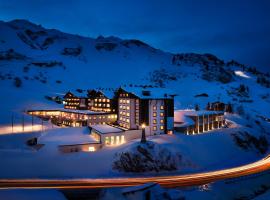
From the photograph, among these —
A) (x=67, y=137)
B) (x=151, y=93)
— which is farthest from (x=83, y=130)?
(x=151, y=93)

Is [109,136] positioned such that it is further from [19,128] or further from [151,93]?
[19,128]

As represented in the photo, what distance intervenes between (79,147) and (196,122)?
112 feet

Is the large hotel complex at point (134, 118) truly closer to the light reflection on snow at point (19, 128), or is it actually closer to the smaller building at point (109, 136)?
the smaller building at point (109, 136)

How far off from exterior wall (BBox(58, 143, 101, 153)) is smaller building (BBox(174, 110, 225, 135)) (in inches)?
897

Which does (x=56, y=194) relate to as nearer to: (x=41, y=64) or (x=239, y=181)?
(x=239, y=181)

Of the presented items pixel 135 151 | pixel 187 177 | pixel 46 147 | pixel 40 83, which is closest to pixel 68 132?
pixel 46 147

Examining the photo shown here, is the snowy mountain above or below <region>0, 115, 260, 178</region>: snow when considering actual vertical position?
above

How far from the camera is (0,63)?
12494 cm

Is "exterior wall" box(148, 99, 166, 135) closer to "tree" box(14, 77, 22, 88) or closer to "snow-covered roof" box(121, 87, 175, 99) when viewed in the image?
"snow-covered roof" box(121, 87, 175, 99)

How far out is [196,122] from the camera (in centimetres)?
6775

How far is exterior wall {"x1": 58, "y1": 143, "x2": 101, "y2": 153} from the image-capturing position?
152 feet

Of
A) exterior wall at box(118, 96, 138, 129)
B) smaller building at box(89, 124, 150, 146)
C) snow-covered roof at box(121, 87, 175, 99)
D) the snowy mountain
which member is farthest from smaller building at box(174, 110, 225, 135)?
the snowy mountain

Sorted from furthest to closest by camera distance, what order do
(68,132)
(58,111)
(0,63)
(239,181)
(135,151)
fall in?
(0,63) < (58,111) < (68,132) < (135,151) < (239,181)

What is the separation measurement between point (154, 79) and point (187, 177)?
137 metres
